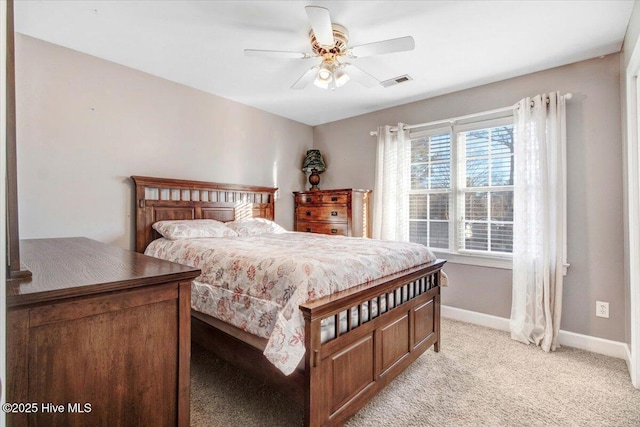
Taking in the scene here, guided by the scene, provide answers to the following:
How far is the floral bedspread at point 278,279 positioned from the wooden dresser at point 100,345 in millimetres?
493

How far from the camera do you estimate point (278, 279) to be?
167 centimetres

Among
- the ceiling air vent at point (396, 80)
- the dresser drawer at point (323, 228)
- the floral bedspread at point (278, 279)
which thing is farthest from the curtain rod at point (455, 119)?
the floral bedspread at point (278, 279)

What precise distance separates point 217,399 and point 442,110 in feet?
11.6

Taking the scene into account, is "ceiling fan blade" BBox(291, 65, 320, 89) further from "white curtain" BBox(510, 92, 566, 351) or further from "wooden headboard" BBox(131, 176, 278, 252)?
"white curtain" BBox(510, 92, 566, 351)

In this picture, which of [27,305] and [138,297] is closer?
[27,305]

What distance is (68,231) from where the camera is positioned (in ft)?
8.51

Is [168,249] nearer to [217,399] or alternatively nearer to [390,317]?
[217,399]

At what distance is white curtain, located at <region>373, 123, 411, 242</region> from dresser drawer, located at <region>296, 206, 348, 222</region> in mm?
438

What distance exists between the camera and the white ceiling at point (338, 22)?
2.04 metres

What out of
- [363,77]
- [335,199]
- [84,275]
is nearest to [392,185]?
[335,199]

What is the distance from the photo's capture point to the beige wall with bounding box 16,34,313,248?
2.43 meters

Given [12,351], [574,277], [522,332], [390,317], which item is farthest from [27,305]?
[574,277]

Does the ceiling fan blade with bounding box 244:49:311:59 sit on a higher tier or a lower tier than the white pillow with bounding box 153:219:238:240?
higher

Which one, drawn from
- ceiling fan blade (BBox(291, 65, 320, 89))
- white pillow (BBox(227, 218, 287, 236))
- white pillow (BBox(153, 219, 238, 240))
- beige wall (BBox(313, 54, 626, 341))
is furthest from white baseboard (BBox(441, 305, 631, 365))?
ceiling fan blade (BBox(291, 65, 320, 89))
